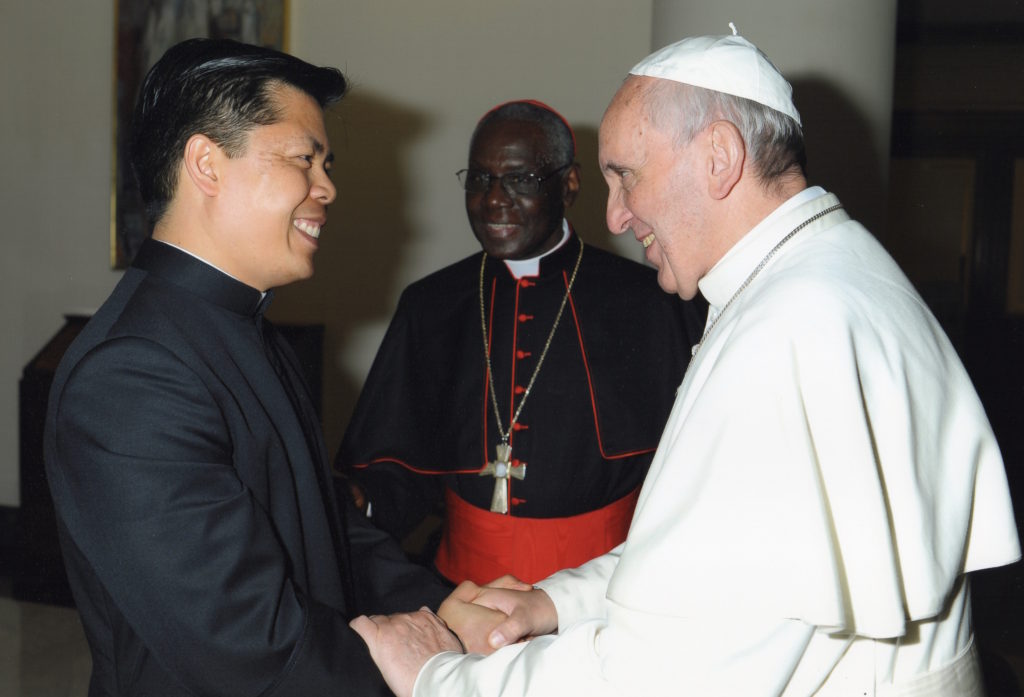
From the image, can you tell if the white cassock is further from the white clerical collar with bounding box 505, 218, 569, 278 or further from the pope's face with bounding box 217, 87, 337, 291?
the white clerical collar with bounding box 505, 218, 569, 278

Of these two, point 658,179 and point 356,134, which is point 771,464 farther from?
point 356,134

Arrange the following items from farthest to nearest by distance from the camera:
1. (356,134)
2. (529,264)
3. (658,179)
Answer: (356,134)
(529,264)
(658,179)

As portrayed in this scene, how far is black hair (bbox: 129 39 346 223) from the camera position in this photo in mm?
1962

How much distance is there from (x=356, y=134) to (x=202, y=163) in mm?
4078

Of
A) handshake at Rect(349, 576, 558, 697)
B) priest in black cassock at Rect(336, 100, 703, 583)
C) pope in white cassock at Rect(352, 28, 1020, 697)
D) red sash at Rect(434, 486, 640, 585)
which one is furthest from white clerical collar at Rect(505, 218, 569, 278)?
pope in white cassock at Rect(352, 28, 1020, 697)

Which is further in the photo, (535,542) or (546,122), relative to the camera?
(546,122)

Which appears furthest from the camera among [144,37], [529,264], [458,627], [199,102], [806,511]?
[144,37]

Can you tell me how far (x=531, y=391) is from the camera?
334 centimetres

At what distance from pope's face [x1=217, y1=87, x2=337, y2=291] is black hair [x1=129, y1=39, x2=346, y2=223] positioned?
0.03m

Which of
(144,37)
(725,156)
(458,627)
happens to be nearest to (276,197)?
(725,156)

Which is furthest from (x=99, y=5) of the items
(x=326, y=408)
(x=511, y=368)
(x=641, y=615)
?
(x=641, y=615)

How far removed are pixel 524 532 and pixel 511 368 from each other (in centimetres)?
54

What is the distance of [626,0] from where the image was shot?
18.3ft

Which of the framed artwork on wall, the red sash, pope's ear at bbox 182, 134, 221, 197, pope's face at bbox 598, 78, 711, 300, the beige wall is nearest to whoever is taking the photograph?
pope's face at bbox 598, 78, 711, 300
